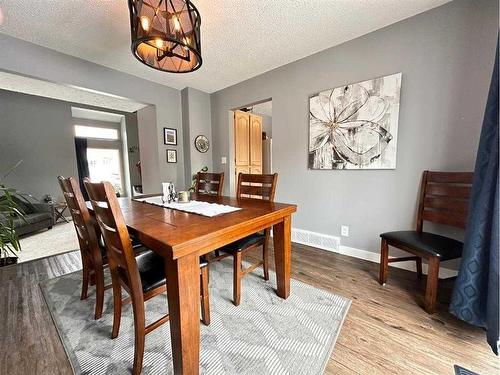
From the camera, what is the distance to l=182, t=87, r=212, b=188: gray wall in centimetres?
355

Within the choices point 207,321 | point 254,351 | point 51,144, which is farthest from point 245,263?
point 51,144

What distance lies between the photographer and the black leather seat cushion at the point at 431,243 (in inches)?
54.2

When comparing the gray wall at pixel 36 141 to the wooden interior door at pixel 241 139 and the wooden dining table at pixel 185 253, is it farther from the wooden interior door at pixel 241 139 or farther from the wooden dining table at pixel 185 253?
the wooden dining table at pixel 185 253

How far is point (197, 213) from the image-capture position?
1.33 m

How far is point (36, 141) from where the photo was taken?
167 inches

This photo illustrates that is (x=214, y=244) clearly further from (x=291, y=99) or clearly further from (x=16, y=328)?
(x=291, y=99)

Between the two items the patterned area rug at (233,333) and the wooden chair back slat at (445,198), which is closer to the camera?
the patterned area rug at (233,333)

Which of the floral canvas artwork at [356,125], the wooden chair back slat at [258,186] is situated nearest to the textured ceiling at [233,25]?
the floral canvas artwork at [356,125]

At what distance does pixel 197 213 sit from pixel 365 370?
127cm

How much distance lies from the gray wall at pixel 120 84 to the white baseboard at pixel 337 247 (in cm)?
238

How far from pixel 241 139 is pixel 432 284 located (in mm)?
3283

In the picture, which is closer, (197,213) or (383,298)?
(197,213)

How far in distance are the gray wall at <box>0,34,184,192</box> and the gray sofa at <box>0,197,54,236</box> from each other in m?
1.70

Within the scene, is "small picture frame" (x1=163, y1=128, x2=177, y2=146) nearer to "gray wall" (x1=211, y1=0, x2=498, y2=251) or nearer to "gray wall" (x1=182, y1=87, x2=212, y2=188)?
"gray wall" (x1=182, y1=87, x2=212, y2=188)
